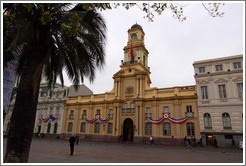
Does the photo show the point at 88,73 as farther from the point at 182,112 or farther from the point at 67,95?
the point at 67,95

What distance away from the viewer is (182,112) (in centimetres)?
2898

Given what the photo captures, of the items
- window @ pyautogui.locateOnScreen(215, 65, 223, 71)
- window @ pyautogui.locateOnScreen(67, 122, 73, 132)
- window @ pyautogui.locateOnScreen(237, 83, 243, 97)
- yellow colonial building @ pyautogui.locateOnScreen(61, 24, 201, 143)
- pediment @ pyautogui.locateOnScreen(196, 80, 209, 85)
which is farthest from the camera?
window @ pyautogui.locateOnScreen(67, 122, 73, 132)

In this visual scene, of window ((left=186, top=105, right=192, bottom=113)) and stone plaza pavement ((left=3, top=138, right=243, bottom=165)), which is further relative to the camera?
window ((left=186, top=105, right=192, bottom=113))

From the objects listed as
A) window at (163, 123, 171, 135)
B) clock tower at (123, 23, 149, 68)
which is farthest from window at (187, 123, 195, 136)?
clock tower at (123, 23, 149, 68)

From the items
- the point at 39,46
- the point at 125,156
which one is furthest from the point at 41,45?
the point at 125,156

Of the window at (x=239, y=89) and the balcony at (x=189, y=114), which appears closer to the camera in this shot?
the window at (x=239, y=89)

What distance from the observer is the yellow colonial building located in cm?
2869

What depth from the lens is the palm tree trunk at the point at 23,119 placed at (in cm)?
582

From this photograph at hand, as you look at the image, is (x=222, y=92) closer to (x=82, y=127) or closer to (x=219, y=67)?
(x=219, y=67)

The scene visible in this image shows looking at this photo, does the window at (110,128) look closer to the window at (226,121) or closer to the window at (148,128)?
the window at (148,128)

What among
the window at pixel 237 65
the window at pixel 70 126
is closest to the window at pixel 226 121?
the window at pixel 237 65

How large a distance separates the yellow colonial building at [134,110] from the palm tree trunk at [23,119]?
25354mm

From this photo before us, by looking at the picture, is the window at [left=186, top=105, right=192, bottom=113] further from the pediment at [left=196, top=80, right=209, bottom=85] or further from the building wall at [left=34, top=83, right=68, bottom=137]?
the building wall at [left=34, top=83, right=68, bottom=137]

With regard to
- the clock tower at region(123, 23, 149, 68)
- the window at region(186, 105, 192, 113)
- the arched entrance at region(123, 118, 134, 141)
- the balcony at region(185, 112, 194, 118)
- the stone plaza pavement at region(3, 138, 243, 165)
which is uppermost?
the clock tower at region(123, 23, 149, 68)
